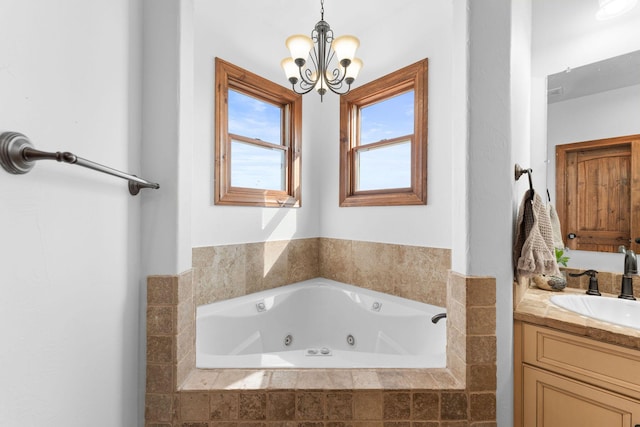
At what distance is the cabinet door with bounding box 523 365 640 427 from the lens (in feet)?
2.92

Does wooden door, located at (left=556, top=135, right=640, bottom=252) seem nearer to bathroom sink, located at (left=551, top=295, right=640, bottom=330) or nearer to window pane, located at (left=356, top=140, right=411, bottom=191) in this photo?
bathroom sink, located at (left=551, top=295, right=640, bottom=330)

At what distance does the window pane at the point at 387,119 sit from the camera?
6.75 ft

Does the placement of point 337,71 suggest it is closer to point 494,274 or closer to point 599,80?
point 599,80

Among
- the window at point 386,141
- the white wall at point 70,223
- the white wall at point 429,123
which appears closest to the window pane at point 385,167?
the window at point 386,141

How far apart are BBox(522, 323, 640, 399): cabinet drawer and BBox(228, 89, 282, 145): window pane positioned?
2025 mm

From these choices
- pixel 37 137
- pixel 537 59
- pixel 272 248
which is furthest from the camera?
pixel 272 248

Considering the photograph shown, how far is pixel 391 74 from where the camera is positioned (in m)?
2.05

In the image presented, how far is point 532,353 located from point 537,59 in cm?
151

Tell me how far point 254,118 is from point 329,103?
74cm

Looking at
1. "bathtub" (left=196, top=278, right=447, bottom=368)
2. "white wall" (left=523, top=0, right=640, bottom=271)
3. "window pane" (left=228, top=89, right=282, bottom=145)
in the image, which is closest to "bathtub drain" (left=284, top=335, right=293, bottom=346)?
"bathtub" (left=196, top=278, right=447, bottom=368)

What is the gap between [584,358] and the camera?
0.96m

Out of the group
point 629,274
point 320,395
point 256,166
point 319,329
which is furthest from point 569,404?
point 256,166

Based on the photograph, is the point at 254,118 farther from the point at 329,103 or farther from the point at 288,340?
the point at 288,340

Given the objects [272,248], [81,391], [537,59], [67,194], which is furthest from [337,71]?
[81,391]
